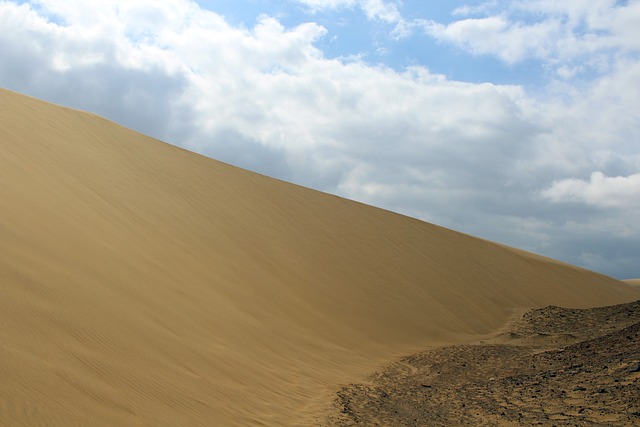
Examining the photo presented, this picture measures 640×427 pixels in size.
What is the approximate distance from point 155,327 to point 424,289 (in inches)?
426

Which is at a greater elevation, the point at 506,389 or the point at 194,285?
the point at 194,285

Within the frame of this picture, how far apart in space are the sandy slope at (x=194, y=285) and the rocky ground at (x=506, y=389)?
0.66 metres

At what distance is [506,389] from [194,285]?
5463 millimetres

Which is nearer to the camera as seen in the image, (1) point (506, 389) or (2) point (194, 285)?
(1) point (506, 389)

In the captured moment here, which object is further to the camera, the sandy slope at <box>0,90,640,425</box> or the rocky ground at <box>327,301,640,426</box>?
the rocky ground at <box>327,301,640,426</box>

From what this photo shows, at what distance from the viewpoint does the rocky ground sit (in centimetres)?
659

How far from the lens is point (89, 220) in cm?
1022

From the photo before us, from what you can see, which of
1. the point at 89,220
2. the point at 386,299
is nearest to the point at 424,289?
the point at 386,299

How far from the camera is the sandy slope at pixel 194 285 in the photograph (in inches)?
223

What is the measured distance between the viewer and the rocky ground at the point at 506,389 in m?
6.59

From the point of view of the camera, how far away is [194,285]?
10141mm

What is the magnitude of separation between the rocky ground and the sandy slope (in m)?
0.66

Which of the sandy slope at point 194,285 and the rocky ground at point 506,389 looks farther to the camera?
the rocky ground at point 506,389

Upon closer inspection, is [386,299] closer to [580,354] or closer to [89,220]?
[580,354]
